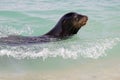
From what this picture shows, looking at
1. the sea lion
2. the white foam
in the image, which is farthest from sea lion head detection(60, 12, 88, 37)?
the white foam

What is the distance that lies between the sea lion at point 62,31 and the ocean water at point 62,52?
216mm

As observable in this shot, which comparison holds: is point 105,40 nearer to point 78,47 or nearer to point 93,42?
point 93,42

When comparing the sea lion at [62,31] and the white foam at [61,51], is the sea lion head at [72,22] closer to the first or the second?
the sea lion at [62,31]

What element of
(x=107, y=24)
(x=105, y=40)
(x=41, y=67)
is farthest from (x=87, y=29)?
(x=41, y=67)

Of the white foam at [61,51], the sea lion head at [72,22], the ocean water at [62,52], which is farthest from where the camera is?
the sea lion head at [72,22]

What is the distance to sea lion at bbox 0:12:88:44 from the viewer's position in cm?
863

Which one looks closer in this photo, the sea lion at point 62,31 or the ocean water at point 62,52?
the ocean water at point 62,52

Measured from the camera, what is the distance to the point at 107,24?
11547mm

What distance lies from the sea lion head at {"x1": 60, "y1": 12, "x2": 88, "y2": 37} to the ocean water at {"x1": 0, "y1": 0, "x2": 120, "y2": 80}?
0.21 meters

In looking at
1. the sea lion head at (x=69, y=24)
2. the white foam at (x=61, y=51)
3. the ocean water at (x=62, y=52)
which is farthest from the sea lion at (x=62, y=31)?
the white foam at (x=61, y=51)

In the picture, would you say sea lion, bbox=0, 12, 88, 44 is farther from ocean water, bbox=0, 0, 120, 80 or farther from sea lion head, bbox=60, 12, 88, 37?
ocean water, bbox=0, 0, 120, 80

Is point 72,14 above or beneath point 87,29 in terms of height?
above

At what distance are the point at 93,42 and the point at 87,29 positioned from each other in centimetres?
191

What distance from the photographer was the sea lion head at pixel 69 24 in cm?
877
